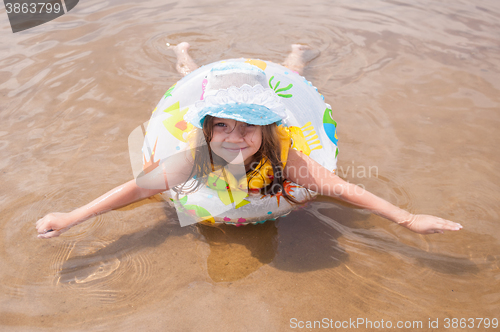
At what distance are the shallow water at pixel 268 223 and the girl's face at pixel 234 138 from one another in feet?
2.38

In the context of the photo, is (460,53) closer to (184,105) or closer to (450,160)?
(450,160)

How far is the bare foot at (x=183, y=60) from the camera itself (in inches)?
174

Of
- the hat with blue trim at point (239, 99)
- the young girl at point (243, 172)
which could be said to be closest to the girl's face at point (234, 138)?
the young girl at point (243, 172)

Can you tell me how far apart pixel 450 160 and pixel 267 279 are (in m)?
1.93

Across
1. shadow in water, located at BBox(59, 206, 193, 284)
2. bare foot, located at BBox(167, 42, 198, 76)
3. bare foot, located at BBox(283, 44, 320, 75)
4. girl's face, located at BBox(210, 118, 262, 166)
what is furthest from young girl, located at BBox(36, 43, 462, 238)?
bare foot, located at BBox(283, 44, 320, 75)

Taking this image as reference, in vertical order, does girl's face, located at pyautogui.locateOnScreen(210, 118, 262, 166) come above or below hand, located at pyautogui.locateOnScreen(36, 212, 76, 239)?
above

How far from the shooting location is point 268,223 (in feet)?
9.10

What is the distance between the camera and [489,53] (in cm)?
478

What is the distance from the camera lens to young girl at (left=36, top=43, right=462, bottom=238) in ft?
7.11

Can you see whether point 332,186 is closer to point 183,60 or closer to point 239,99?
point 239,99

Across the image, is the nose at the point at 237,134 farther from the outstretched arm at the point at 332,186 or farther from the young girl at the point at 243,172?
the outstretched arm at the point at 332,186

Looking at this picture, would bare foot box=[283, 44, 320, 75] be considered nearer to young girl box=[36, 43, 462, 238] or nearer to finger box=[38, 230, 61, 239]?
young girl box=[36, 43, 462, 238]

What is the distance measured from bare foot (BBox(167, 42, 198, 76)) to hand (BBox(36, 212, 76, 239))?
2401 millimetres

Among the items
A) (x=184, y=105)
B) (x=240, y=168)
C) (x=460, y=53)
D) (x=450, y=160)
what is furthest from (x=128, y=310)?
(x=460, y=53)
